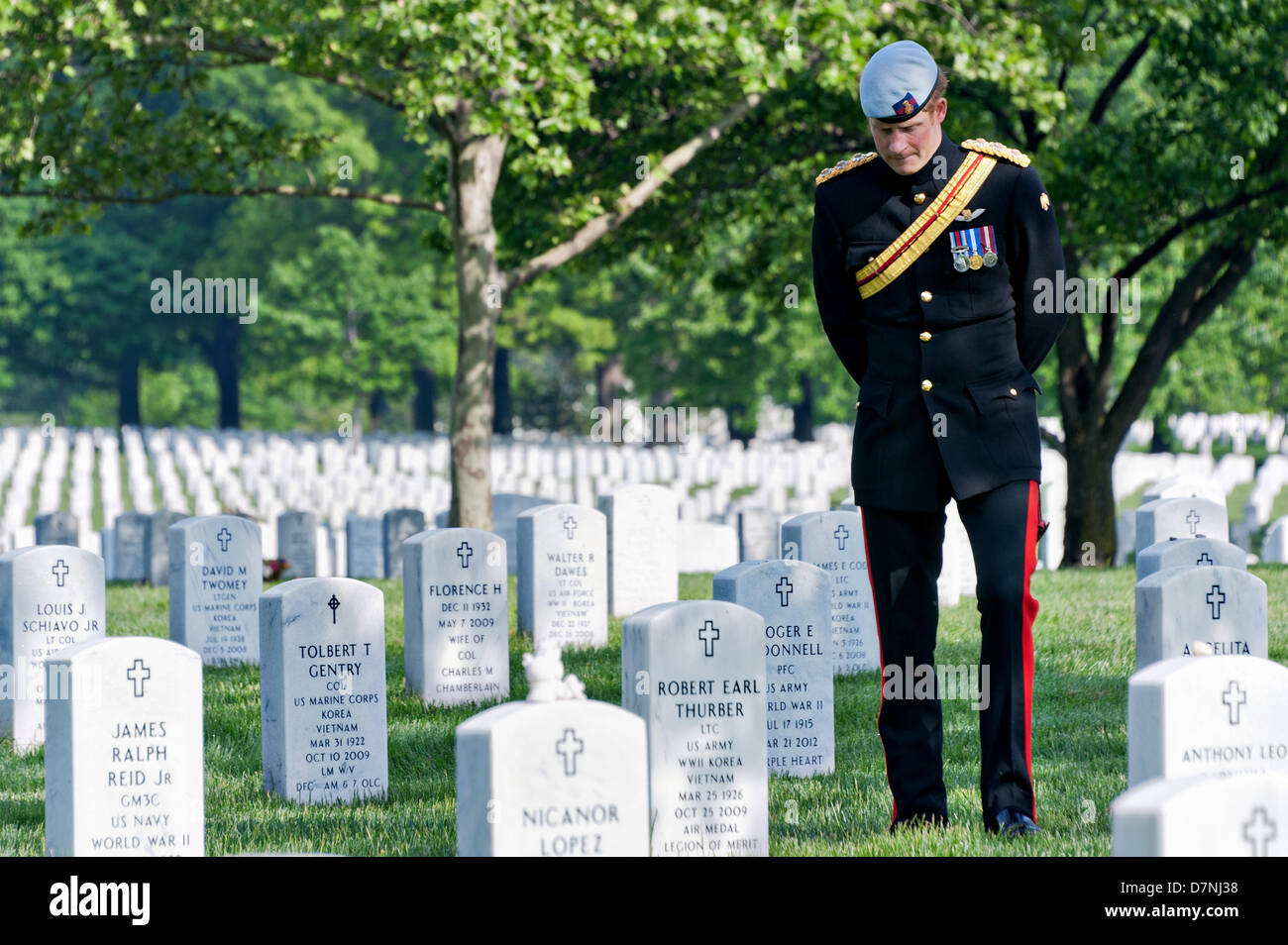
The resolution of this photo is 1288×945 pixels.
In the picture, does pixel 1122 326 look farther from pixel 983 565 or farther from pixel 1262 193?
pixel 983 565

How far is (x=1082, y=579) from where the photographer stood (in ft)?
45.5

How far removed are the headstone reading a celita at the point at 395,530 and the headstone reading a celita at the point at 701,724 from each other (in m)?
12.3

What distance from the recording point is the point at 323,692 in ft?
22.7

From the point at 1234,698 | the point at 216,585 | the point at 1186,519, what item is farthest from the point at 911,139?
the point at 216,585

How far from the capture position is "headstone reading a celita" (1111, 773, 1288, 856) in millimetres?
3540

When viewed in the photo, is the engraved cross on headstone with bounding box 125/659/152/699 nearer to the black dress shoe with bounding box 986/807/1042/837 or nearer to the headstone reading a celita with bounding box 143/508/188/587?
the black dress shoe with bounding box 986/807/1042/837

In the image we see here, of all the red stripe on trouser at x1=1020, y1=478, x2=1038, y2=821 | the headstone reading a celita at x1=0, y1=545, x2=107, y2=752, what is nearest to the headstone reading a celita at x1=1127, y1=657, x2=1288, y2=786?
the red stripe on trouser at x1=1020, y1=478, x2=1038, y2=821

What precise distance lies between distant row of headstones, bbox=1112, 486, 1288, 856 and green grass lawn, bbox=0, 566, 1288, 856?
0.63m

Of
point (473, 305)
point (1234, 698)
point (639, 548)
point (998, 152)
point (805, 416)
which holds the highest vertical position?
point (805, 416)

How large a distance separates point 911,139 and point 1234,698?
78.0 inches

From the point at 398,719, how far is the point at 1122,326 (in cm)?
2757

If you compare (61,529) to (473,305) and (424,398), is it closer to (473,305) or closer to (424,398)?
(473,305)

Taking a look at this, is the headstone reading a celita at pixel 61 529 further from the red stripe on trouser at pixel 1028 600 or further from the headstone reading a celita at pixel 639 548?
the red stripe on trouser at pixel 1028 600

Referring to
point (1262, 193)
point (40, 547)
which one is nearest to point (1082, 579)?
point (1262, 193)
